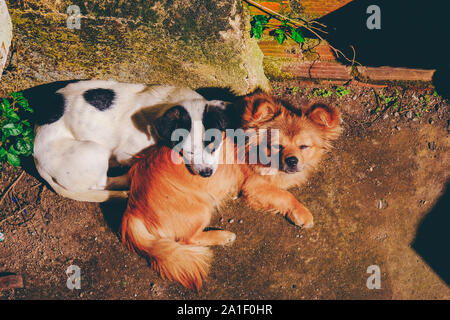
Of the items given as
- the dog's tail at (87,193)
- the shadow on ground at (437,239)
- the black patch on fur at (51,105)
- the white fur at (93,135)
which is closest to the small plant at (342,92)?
the shadow on ground at (437,239)

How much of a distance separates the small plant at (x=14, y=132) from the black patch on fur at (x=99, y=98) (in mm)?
840

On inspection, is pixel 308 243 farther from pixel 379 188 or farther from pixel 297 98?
pixel 297 98

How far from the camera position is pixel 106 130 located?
9.01 ft

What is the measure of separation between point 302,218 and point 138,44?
233cm

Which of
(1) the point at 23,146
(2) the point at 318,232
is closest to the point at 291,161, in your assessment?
(2) the point at 318,232

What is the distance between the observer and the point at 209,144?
252 cm

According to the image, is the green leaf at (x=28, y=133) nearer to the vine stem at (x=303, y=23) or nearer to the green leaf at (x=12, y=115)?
the green leaf at (x=12, y=115)

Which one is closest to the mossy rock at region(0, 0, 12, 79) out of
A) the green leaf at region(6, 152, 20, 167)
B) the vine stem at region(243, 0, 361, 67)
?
Answer: the green leaf at region(6, 152, 20, 167)

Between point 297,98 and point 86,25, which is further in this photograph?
point 297,98

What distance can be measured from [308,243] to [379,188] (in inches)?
38.7

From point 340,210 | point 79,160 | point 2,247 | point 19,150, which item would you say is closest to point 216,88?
point 79,160

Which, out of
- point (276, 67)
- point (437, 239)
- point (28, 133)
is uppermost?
point (276, 67)

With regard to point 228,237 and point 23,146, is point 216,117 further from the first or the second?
point 23,146

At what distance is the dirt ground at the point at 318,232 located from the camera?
3152 millimetres
